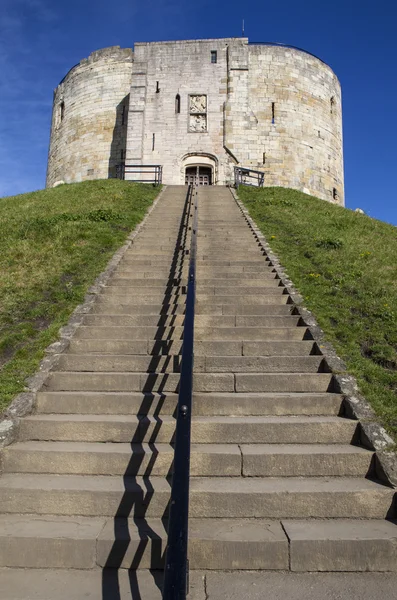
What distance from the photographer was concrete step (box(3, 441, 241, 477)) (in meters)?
3.64

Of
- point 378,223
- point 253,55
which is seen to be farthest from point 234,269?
point 253,55

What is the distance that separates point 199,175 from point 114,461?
19703mm

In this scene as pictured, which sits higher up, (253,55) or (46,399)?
(253,55)

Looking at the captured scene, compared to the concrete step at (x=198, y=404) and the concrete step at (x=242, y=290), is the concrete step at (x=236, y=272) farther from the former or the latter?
the concrete step at (x=198, y=404)

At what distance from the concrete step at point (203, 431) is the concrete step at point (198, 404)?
0.77 feet

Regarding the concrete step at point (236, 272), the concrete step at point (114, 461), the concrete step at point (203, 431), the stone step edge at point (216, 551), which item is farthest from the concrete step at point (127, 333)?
the stone step edge at point (216, 551)

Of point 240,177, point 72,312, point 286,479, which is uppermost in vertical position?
point 240,177

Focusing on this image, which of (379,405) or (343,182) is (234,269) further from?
(343,182)

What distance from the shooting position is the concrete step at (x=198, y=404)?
4301 millimetres

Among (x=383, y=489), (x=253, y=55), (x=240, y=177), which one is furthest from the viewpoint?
(x=253, y=55)

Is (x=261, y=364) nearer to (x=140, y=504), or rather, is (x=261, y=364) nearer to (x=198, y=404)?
(x=198, y=404)

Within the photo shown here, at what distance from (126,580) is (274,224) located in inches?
388

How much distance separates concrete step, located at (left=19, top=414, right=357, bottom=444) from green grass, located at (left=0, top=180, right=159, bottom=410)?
1.81 ft

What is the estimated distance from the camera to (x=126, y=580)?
2795 millimetres
